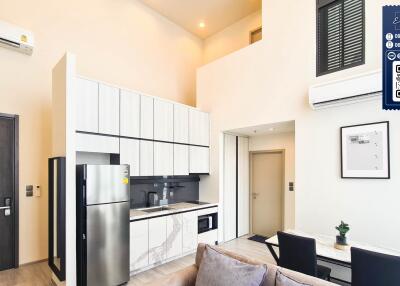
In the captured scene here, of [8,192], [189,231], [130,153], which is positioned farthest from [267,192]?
[8,192]

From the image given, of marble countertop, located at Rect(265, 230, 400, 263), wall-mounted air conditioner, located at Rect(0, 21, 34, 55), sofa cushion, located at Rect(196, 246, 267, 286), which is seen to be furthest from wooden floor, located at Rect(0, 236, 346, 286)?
wall-mounted air conditioner, located at Rect(0, 21, 34, 55)

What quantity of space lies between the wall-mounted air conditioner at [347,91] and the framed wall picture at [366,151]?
36 cm

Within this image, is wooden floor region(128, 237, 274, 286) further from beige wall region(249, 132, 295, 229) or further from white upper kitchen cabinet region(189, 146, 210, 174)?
white upper kitchen cabinet region(189, 146, 210, 174)

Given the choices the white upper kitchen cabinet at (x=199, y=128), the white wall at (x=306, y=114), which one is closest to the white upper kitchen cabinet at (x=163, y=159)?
the white upper kitchen cabinet at (x=199, y=128)

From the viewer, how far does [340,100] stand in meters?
3.22

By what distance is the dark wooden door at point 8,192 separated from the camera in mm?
3602

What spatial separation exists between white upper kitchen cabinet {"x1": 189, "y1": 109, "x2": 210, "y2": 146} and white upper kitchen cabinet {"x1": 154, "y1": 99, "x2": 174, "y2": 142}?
50 centimetres

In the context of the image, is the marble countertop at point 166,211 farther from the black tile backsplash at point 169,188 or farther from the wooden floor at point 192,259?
the wooden floor at point 192,259

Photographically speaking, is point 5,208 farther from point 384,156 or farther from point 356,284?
point 384,156

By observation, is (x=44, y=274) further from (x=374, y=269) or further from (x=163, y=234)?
(x=374, y=269)

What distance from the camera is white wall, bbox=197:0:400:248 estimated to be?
303 centimetres

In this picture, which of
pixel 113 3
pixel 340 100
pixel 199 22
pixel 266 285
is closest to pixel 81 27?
pixel 113 3

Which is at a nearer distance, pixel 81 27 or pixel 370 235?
pixel 370 235

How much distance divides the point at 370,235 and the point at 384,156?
1.01 m
